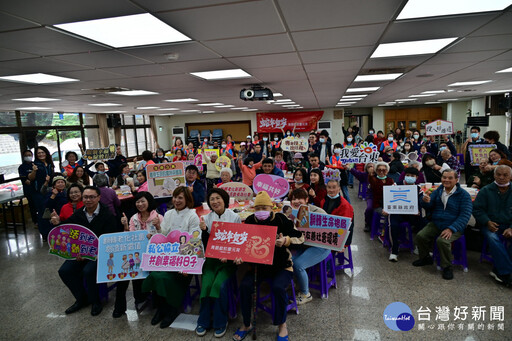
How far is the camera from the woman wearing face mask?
2.54 m

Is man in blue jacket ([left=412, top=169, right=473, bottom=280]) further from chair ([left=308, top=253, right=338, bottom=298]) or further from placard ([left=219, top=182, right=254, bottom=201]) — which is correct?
placard ([left=219, top=182, right=254, bottom=201])

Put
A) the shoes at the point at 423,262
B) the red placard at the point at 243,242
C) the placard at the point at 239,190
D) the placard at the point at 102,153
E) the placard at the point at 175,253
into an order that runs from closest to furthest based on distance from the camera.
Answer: the red placard at the point at 243,242, the placard at the point at 175,253, the shoes at the point at 423,262, the placard at the point at 239,190, the placard at the point at 102,153

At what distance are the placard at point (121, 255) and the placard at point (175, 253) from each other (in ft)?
0.37

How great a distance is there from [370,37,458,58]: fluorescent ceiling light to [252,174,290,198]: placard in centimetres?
206

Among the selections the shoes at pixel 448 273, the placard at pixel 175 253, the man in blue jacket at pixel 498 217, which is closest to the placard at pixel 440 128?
the man in blue jacket at pixel 498 217

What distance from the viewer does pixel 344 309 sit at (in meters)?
2.92

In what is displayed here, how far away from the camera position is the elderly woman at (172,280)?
2.82m

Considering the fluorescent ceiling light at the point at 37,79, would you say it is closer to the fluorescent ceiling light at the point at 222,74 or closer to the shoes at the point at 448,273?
the fluorescent ceiling light at the point at 222,74

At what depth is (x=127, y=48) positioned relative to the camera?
9.16 ft

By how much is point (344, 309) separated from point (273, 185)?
2018 mm

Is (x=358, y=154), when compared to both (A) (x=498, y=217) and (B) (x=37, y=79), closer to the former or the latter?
(A) (x=498, y=217)

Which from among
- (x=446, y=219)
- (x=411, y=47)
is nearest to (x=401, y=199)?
(x=446, y=219)

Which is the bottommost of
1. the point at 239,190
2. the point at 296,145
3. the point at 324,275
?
the point at 324,275

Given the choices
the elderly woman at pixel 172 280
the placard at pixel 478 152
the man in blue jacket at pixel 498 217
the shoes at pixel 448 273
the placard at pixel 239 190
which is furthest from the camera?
the placard at pixel 478 152
